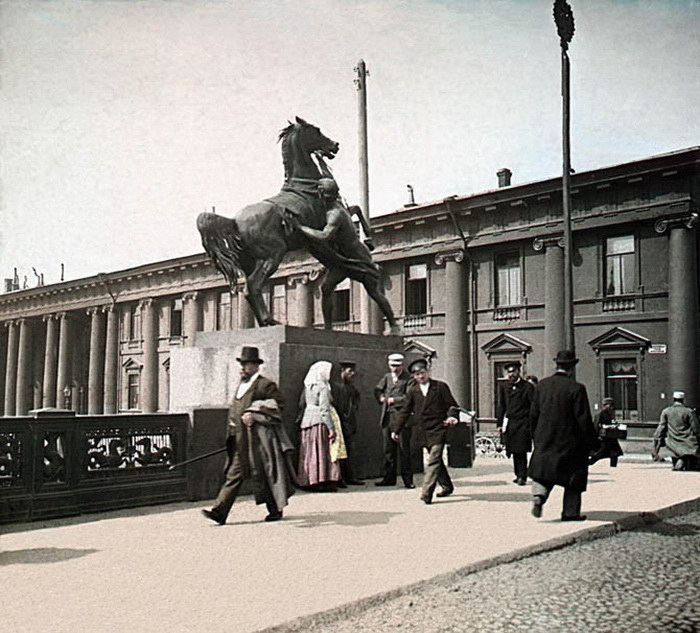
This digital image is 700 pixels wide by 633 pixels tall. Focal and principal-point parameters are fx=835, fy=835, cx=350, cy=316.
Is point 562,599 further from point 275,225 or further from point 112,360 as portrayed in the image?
point 112,360

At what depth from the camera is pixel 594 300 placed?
25.8 metres

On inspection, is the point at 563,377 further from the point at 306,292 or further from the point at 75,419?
the point at 306,292

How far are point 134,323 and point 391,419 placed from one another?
35619 mm

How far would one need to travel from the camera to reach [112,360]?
46.1 metres

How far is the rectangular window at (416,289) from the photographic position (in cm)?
3120

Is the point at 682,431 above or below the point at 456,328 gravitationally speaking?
below

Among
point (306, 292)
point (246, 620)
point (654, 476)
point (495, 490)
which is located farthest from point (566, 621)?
point (306, 292)

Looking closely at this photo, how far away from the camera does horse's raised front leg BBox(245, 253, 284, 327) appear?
12.4m

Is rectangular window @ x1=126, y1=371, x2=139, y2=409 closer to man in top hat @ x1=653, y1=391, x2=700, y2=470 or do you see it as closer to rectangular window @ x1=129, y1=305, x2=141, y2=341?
rectangular window @ x1=129, y1=305, x2=141, y2=341

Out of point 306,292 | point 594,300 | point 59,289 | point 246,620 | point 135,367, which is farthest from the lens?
point 59,289

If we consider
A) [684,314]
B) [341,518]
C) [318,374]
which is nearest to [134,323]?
[684,314]

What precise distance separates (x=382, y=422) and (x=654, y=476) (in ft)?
18.8

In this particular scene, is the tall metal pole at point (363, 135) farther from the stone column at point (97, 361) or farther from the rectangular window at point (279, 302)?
the stone column at point (97, 361)

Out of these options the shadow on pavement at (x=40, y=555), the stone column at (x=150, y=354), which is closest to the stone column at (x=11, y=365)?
the stone column at (x=150, y=354)
